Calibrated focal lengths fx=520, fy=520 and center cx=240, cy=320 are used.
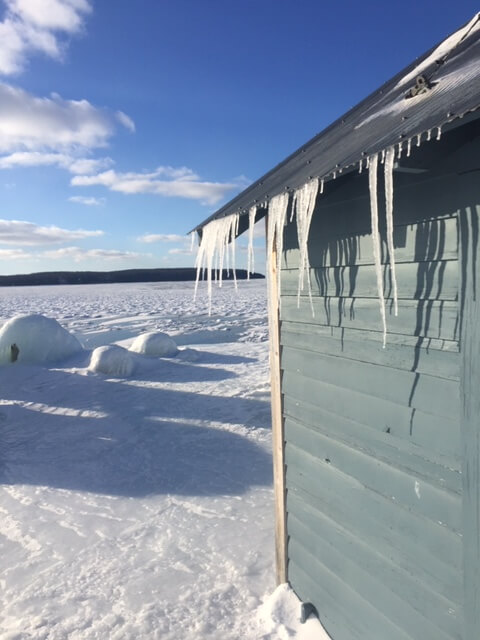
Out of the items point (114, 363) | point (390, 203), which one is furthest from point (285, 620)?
point (114, 363)

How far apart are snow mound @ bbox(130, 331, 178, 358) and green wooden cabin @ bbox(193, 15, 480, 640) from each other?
11.2 meters

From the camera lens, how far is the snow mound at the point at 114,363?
42.6 ft

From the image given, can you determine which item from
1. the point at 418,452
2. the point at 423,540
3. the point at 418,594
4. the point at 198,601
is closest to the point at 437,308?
the point at 418,452

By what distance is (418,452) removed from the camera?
8.87ft

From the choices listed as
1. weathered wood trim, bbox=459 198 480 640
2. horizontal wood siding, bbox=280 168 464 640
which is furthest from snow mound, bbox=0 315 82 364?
weathered wood trim, bbox=459 198 480 640

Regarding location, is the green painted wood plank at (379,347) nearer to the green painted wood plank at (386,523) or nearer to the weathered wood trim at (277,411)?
the weathered wood trim at (277,411)

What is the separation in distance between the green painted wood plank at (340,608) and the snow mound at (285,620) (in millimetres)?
67

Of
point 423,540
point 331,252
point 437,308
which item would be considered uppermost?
point 331,252

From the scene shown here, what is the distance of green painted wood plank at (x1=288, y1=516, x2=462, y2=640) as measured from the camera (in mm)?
2668

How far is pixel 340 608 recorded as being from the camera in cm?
349

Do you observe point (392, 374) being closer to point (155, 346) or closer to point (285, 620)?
point (285, 620)

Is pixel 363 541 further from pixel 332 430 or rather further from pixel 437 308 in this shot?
pixel 437 308

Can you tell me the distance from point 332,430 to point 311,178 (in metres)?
1.67

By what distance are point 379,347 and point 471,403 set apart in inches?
26.9
